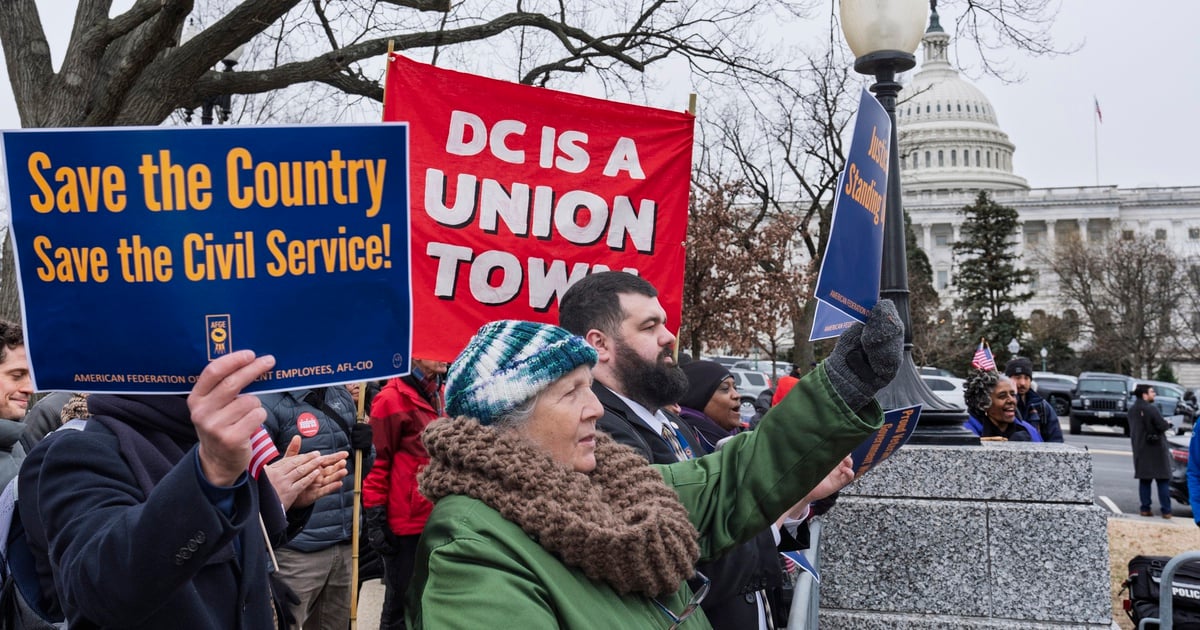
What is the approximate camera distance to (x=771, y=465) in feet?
8.25

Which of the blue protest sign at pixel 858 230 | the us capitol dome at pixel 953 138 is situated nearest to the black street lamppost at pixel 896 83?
the blue protest sign at pixel 858 230

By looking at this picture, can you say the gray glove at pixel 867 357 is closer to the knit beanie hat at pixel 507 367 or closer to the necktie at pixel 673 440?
the knit beanie hat at pixel 507 367

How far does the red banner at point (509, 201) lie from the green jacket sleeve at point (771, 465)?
194cm

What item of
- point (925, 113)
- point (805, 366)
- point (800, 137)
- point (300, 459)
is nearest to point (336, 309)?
point (300, 459)

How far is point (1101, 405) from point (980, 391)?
24905 mm

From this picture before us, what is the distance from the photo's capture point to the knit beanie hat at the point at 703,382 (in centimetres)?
562

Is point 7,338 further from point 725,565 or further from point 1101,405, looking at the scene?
point 1101,405

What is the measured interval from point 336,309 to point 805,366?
25.1 metres

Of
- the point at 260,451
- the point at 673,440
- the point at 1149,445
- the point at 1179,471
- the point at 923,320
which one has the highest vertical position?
the point at 260,451

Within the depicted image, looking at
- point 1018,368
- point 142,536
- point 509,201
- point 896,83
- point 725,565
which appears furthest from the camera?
point 1018,368

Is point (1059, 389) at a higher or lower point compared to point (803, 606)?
lower

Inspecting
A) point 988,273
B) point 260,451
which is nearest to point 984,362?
point 260,451

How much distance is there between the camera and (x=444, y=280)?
439cm

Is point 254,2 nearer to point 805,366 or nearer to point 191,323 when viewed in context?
point 191,323
